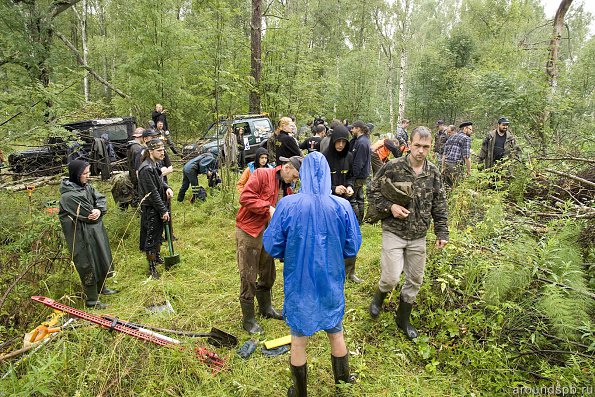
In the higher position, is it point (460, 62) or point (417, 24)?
point (417, 24)

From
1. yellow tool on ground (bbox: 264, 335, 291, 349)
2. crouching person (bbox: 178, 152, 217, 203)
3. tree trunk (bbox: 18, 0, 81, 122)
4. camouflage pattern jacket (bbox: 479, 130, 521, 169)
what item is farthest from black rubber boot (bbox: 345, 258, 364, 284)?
tree trunk (bbox: 18, 0, 81, 122)

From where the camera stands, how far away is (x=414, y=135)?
10.6 ft

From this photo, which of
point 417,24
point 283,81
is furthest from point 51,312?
point 417,24

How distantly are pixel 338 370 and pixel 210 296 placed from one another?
210 cm

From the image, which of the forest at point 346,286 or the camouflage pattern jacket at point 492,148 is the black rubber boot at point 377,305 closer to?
the forest at point 346,286

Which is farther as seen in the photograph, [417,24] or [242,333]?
[417,24]

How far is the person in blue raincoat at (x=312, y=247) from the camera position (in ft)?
7.76

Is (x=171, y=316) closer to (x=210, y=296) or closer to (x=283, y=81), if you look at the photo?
(x=210, y=296)

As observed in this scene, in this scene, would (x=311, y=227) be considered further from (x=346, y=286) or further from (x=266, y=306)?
(x=346, y=286)

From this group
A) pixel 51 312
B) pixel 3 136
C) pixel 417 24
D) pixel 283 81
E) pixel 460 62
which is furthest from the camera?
pixel 417 24

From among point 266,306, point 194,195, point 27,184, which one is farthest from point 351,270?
point 27,184

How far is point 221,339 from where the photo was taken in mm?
3314

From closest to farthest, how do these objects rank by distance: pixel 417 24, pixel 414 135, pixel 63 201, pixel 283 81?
1. pixel 414 135
2. pixel 63 201
3. pixel 283 81
4. pixel 417 24

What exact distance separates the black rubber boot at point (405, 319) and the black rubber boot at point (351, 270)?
1.04 metres
